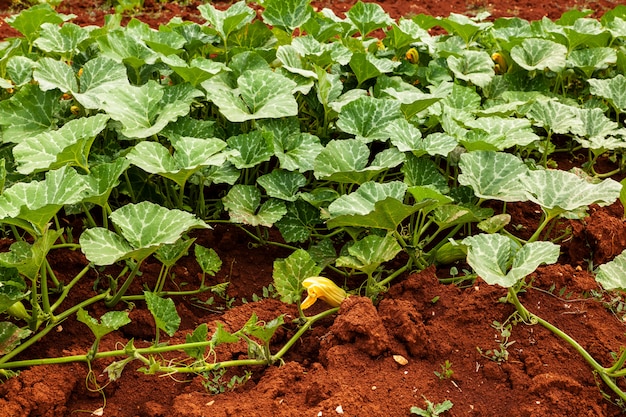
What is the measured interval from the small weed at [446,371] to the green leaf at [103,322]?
99 cm

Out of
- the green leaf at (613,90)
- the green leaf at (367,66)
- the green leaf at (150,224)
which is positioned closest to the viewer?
the green leaf at (150,224)

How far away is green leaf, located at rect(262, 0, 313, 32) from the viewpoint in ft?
12.5

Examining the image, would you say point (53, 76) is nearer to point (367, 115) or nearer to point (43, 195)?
point (43, 195)

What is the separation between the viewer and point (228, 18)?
3535 mm

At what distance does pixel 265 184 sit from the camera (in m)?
2.86

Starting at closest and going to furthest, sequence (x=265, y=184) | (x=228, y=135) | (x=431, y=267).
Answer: (x=431, y=267)
(x=265, y=184)
(x=228, y=135)

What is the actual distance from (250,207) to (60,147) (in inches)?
29.7

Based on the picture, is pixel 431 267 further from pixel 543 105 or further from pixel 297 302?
pixel 543 105

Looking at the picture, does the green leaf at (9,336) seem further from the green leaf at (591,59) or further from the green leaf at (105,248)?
the green leaf at (591,59)

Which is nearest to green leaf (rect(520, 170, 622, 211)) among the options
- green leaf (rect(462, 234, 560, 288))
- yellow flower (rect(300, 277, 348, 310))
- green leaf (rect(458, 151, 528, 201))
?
green leaf (rect(458, 151, 528, 201))

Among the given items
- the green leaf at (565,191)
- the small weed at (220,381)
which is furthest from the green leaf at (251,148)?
the green leaf at (565,191)

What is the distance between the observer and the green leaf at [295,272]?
250cm

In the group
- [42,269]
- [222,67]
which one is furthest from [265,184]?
[42,269]

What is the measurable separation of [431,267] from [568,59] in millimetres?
1979
